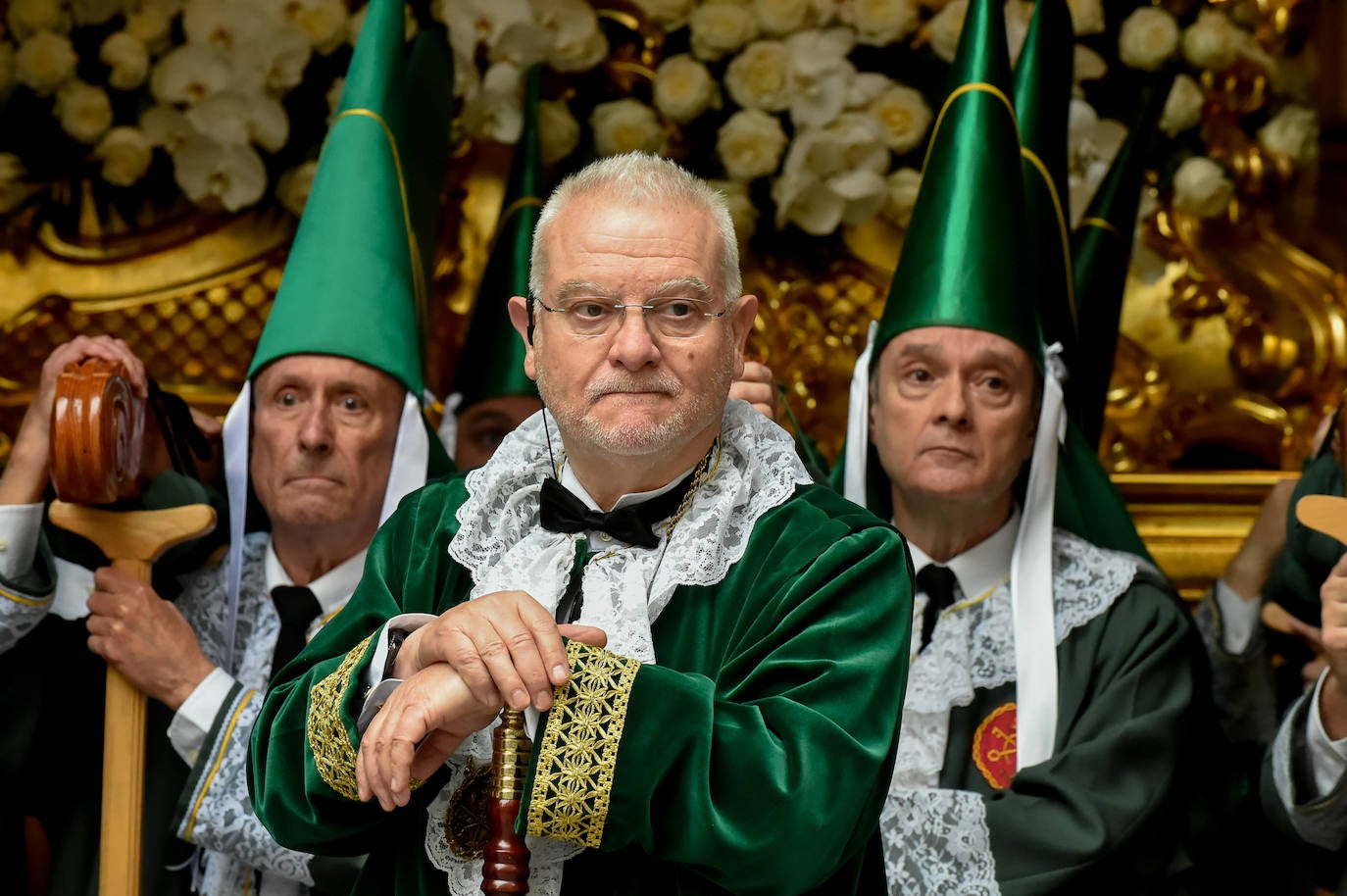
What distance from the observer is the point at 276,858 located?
2672 mm

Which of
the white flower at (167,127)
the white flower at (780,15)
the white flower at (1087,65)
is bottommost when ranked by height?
the white flower at (167,127)

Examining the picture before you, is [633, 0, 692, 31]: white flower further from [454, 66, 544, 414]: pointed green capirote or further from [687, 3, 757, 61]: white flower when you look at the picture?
[454, 66, 544, 414]: pointed green capirote

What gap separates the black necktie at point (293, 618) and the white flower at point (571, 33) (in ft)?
4.79

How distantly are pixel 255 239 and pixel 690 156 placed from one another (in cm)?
98

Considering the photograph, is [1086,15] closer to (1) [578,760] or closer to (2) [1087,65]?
(2) [1087,65]

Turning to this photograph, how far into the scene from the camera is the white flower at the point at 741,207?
12.8 feet

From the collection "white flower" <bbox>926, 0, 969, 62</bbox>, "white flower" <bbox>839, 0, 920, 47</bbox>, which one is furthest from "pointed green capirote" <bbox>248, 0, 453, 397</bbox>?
"white flower" <bbox>926, 0, 969, 62</bbox>

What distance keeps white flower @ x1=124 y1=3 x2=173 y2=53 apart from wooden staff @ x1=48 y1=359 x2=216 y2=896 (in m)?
1.32

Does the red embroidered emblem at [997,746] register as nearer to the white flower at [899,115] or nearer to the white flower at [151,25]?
the white flower at [899,115]

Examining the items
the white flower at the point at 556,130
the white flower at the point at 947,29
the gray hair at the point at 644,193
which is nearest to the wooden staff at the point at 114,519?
the gray hair at the point at 644,193

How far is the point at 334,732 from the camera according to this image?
181 centimetres

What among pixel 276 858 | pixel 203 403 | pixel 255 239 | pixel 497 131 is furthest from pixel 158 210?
pixel 276 858

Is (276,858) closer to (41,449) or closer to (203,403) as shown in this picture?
(41,449)

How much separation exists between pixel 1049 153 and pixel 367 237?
1.29m
